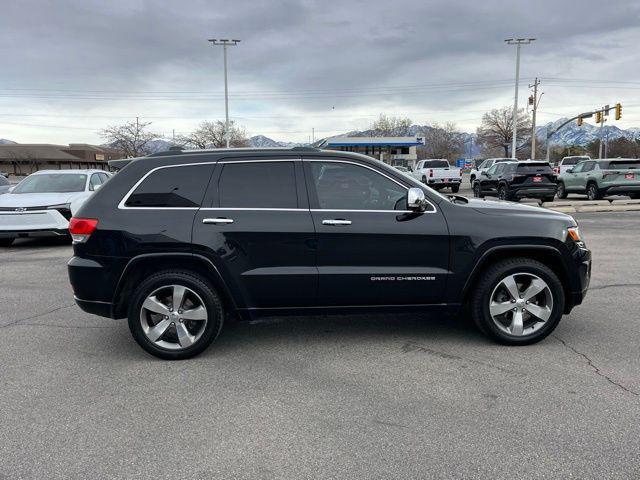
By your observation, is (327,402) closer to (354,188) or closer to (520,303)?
(354,188)

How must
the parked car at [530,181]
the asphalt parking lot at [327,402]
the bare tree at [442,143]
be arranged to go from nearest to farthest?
the asphalt parking lot at [327,402] → the parked car at [530,181] → the bare tree at [442,143]

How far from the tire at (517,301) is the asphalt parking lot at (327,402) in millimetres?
153

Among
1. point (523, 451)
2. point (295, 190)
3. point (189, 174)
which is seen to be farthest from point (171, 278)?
point (523, 451)

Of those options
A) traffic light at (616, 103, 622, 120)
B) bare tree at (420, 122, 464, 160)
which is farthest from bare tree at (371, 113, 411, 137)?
traffic light at (616, 103, 622, 120)

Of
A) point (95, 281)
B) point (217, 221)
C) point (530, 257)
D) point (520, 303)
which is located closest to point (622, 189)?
point (530, 257)

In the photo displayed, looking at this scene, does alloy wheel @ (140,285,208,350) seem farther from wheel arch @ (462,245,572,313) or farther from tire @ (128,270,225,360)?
wheel arch @ (462,245,572,313)

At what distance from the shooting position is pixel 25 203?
10.1m

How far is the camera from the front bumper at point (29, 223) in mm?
10070

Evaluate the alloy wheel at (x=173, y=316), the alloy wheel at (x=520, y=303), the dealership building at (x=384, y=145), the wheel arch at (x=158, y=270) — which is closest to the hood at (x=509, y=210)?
the alloy wheel at (x=520, y=303)

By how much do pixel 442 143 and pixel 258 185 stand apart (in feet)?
351

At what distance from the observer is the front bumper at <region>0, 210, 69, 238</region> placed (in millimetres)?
10070

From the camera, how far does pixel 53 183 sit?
11352 millimetres

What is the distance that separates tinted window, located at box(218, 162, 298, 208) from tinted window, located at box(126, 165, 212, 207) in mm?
190

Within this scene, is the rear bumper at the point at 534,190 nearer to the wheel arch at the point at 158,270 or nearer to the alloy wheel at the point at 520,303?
the alloy wheel at the point at 520,303
